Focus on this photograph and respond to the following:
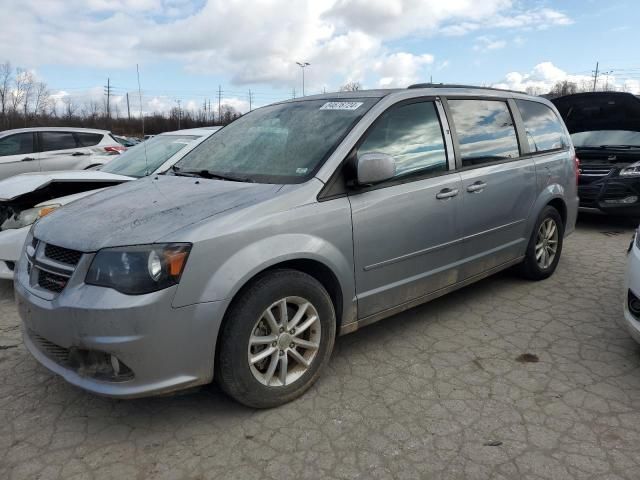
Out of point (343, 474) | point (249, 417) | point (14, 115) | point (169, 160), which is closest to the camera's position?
point (343, 474)

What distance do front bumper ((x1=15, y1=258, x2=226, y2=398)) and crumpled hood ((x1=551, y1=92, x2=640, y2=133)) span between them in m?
7.52

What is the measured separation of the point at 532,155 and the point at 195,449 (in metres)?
3.70

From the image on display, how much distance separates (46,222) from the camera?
3.04 m

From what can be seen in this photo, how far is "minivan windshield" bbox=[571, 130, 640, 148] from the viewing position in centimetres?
779

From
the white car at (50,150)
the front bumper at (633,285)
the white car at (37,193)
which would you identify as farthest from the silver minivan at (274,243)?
the white car at (50,150)

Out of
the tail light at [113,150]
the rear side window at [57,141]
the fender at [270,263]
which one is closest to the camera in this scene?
the fender at [270,263]

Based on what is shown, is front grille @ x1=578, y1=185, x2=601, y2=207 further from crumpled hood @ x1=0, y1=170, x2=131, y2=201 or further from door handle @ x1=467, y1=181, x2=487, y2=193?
crumpled hood @ x1=0, y1=170, x2=131, y2=201

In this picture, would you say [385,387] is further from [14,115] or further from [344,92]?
[14,115]

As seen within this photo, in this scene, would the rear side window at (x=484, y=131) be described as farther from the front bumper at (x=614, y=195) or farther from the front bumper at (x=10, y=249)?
the front bumper at (x=10, y=249)

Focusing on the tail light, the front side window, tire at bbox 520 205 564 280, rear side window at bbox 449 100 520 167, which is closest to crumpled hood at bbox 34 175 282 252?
the front side window

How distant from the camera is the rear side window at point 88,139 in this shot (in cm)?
1107

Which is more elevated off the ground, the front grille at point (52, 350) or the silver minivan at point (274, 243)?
the silver minivan at point (274, 243)

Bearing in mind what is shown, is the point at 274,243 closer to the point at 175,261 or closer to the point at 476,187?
the point at 175,261

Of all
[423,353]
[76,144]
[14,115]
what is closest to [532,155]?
[423,353]
